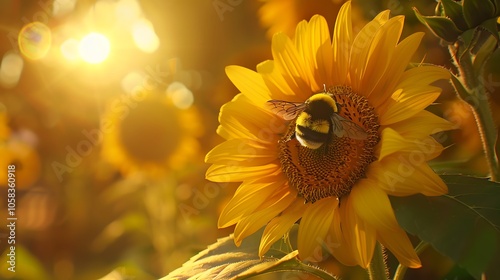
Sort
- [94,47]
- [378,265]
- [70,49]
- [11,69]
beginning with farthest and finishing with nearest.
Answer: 1. [11,69]
2. [70,49]
3. [94,47]
4. [378,265]

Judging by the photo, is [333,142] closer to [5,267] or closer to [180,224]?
[5,267]

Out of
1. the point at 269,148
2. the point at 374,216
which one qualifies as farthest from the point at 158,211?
the point at 374,216

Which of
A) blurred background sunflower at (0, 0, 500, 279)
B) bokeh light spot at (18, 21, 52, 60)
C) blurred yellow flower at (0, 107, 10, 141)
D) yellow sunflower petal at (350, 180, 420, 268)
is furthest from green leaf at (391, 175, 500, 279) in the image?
blurred yellow flower at (0, 107, 10, 141)

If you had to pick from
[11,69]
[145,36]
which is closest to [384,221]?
[145,36]

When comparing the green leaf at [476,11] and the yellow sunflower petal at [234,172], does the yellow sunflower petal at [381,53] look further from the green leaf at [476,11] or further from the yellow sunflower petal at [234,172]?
the yellow sunflower petal at [234,172]

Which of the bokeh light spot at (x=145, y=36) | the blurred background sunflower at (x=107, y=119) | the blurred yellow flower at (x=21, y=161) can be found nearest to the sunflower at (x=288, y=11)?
the blurred background sunflower at (x=107, y=119)

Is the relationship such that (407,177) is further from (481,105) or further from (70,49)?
(70,49)

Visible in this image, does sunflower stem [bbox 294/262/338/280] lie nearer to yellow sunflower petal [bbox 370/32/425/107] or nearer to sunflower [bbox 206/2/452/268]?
sunflower [bbox 206/2/452/268]
